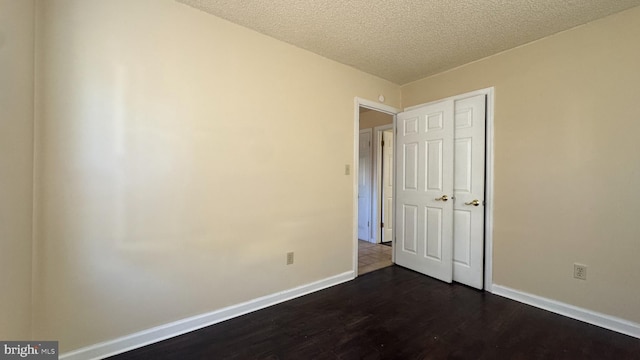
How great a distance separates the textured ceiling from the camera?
1.92m

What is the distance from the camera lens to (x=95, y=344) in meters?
1.64

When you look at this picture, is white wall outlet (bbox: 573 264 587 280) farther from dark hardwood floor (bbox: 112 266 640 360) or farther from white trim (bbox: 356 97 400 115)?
white trim (bbox: 356 97 400 115)

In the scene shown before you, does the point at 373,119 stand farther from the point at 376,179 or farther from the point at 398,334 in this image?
the point at 398,334

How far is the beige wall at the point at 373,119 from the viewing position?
14.7ft

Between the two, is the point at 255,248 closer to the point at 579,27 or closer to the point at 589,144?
the point at 589,144

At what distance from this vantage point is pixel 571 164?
2227 mm

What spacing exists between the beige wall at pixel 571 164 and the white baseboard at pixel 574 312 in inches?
1.8

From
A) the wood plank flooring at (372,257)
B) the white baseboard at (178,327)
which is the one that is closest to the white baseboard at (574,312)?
the wood plank flooring at (372,257)

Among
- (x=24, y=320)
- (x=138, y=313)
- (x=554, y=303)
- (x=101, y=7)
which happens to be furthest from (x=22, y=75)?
(x=554, y=303)

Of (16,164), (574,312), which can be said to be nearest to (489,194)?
(574,312)

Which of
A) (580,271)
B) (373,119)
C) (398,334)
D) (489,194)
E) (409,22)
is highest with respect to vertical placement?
(409,22)

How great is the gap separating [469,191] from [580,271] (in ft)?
3.57

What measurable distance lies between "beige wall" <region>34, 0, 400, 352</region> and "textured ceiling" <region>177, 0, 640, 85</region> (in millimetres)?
221

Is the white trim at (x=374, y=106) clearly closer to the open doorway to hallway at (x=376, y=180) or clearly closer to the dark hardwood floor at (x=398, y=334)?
the open doorway to hallway at (x=376, y=180)
